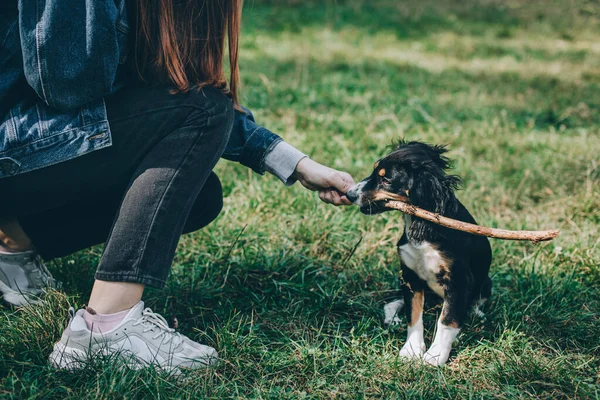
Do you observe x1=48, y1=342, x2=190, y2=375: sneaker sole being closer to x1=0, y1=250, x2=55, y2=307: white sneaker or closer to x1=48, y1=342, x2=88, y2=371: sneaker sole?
x1=48, y1=342, x2=88, y2=371: sneaker sole

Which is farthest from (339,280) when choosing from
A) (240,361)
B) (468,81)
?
(468,81)

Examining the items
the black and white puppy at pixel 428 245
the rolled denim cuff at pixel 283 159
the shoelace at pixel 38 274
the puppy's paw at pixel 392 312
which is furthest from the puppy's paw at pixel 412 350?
the shoelace at pixel 38 274

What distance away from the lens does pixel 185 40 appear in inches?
80.7

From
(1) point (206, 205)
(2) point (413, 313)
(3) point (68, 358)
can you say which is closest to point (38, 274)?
(3) point (68, 358)

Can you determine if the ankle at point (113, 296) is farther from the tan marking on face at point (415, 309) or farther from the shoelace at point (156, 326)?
the tan marking on face at point (415, 309)

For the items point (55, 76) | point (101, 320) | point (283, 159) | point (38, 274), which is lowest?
point (38, 274)

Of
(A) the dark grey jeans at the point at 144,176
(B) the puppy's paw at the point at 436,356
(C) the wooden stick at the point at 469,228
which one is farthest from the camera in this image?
(B) the puppy's paw at the point at 436,356

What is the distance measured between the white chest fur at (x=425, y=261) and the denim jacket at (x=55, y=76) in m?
1.14

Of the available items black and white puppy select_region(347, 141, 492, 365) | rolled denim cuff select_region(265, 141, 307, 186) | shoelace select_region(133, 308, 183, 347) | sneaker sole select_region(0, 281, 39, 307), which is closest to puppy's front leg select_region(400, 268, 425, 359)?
black and white puppy select_region(347, 141, 492, 365)

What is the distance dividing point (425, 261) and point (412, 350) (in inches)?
12.8

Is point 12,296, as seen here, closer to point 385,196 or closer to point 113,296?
point 113,296

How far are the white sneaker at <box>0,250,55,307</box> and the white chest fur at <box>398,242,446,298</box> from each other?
1.38 m

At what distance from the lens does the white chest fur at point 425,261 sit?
227 cm

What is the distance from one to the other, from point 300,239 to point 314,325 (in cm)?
62
